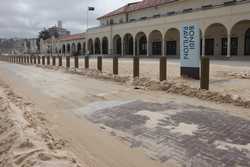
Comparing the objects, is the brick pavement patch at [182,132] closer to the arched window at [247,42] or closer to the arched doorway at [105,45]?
the arched window at [247,42]

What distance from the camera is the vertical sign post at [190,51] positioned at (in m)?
12.0

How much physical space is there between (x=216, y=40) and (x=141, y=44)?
46.2 ft

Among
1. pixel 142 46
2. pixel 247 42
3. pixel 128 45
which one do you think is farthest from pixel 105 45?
pixel 247 42

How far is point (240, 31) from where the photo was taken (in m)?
32.4

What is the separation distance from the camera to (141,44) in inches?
1850

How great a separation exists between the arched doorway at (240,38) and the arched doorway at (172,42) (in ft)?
25.9

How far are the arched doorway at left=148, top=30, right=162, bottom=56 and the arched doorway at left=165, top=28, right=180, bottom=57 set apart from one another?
2036 mm

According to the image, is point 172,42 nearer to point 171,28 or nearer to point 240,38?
point 171,28

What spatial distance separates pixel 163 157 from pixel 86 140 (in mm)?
1467

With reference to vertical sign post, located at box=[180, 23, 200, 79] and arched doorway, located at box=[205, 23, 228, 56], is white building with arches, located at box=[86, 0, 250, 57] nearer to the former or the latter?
arched doorway, located at box=[205, 23, 228, 56]

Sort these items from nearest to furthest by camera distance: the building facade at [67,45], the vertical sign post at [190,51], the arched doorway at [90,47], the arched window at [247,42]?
the vertical sign post at [190,51] → the arched window at [247,42] → the arched doorway at [90,47] → the building facade at [67,45]

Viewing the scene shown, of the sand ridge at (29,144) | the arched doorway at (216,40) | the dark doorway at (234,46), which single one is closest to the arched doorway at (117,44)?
the arched doorway at (216,40)

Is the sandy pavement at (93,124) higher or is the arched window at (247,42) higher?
the arched window at (247,42)

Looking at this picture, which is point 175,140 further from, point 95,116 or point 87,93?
point 87,93
